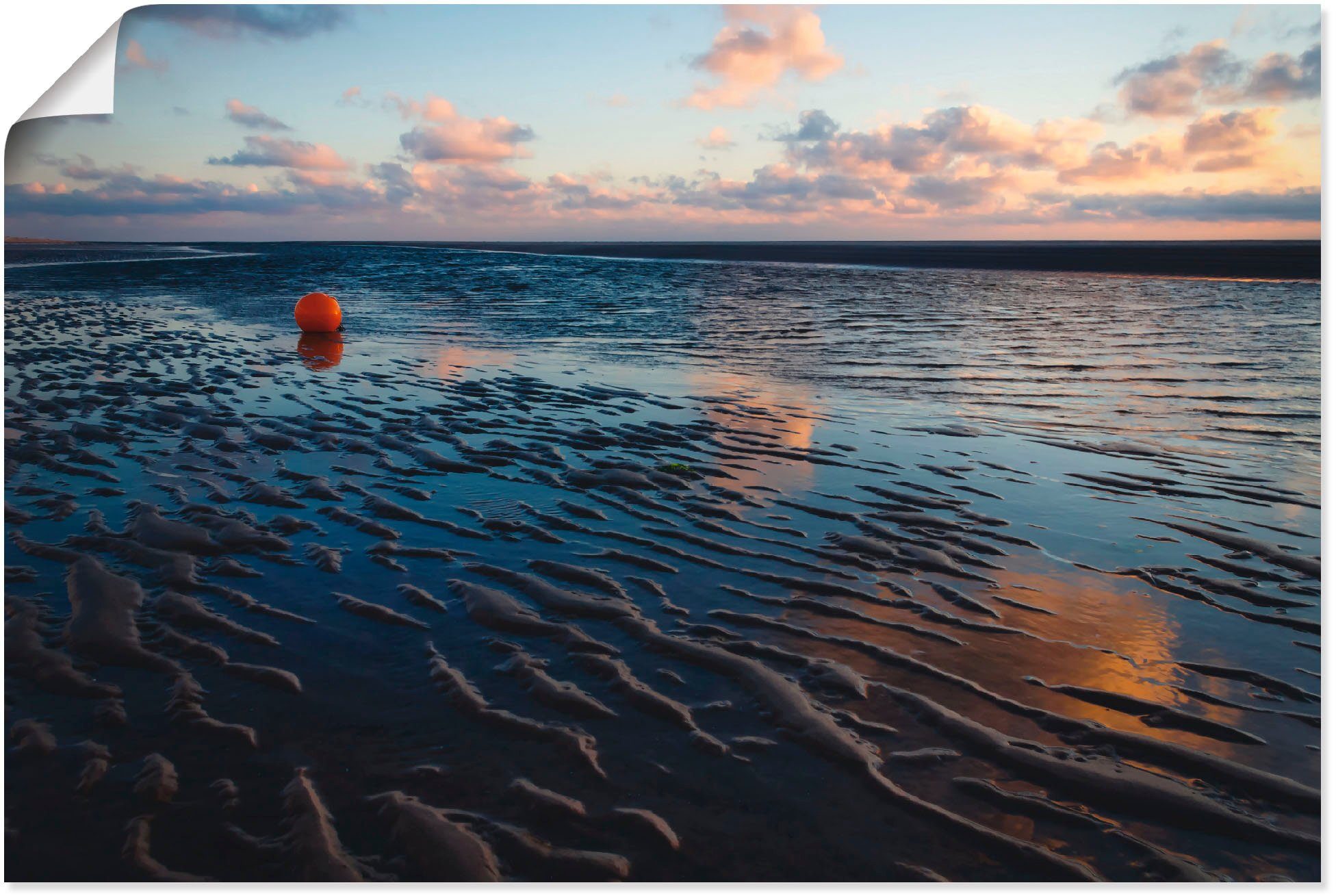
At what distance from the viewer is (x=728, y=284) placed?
30.7 m

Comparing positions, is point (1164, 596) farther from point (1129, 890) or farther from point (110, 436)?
point (110, 436)

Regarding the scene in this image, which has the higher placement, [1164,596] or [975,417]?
[975,417]

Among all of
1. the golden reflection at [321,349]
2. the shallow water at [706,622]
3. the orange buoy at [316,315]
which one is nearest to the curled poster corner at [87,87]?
the shallow water at [706,622]

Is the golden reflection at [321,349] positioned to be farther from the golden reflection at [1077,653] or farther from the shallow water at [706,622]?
the golden reflection at [1077,653]

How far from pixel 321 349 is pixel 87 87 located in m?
7.97

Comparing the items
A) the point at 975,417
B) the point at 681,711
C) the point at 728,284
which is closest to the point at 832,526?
the point at 681,711

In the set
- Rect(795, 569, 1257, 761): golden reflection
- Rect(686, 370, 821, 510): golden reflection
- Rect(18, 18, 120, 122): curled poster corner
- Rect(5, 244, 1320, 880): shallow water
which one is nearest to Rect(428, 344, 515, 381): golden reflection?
Rect(5, 244, 1320, 880): shallow water

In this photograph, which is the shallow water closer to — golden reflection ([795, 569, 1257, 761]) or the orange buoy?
golden reflection ([795, 569, 1257, 761])

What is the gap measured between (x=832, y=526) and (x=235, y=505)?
4.17 meters

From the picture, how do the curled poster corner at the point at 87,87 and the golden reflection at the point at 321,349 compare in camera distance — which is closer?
the curled poster corner at the point at 87,87

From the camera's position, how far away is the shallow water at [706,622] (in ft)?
9.25

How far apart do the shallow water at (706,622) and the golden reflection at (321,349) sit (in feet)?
5.49

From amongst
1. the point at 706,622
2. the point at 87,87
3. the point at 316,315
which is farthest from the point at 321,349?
the point at 706,622

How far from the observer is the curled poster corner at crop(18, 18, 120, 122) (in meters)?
5.55
